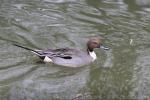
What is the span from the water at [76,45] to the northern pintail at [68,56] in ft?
0.40

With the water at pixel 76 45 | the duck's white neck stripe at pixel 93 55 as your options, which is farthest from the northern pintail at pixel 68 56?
the water at pixel 76 45

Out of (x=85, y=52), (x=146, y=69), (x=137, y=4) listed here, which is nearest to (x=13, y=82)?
(x=85, y=52)

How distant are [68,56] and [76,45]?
1198 mm

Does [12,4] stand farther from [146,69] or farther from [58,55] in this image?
[146,69]

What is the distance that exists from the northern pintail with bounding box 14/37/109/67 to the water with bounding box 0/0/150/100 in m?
0.12

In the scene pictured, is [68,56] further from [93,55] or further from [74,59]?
[93,55]

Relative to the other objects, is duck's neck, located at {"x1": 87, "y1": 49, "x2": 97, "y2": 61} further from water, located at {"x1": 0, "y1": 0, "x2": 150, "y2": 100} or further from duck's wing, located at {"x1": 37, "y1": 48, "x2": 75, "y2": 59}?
duck's wing, located at {"x1": 37, "y1": 48, "x2": 75, "y2": 59}

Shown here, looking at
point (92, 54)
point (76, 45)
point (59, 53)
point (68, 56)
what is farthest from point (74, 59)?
point (76, 45)

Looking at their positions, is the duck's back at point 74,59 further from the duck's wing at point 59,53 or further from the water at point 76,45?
the water at point 76,45

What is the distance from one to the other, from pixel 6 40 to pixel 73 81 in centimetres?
222

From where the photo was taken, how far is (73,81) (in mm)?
9508

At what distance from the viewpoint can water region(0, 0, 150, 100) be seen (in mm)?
9133

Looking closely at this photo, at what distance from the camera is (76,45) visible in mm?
11211

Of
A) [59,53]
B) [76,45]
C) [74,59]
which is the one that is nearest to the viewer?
[59,53]
